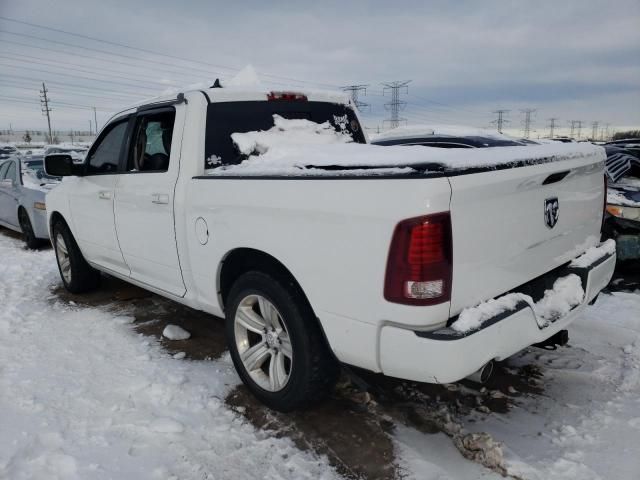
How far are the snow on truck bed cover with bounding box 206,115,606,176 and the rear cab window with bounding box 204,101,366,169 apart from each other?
5 cm

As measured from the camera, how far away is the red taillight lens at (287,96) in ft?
11.9

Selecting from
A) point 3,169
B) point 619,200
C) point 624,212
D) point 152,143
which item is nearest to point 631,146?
point 619,200

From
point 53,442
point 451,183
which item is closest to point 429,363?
point 451,183

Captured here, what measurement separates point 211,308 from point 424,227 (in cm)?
176

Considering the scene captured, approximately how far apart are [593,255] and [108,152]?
12.6ft

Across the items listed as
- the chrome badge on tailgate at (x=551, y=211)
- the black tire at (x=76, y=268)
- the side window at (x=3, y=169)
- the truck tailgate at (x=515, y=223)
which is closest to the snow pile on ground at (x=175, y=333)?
the black tire at (x=76, y=268)

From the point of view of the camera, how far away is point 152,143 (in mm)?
3707

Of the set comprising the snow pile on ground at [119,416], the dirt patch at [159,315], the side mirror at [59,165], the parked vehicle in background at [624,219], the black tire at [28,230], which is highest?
the side mirror at [59,165]

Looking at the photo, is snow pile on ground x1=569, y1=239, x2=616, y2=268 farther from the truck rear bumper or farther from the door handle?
the door handle

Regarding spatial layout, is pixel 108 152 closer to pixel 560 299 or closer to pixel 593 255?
pixel 560 299

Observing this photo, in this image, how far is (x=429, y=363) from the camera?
78.9 inches

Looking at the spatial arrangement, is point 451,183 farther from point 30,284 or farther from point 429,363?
point 30,284

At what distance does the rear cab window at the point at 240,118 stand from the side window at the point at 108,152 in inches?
46.3

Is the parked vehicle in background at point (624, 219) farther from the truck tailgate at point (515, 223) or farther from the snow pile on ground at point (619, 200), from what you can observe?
the truck tailgate at point (515, 223)
